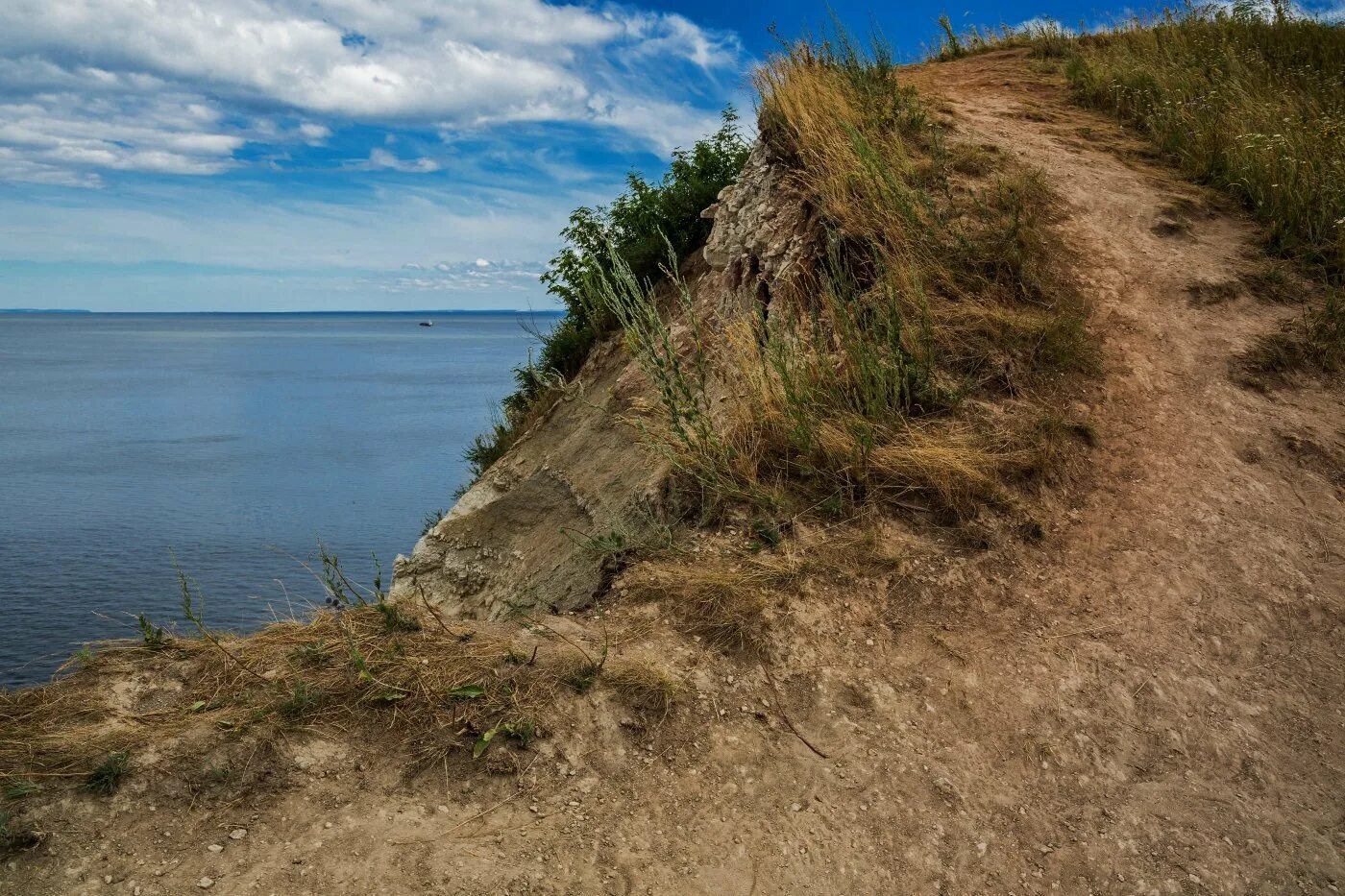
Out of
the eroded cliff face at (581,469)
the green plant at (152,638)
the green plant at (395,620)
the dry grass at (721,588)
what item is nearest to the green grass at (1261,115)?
the eroded cliff face at (581,469)

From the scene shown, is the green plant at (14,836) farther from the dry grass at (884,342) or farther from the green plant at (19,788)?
the dry grass at (884,342)

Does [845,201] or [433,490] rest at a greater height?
[845,201]

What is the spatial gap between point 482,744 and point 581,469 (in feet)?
14.8

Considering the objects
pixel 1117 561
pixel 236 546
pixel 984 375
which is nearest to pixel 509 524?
pixel 984 375

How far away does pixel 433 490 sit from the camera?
19.9m

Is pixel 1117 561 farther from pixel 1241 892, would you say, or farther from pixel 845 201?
pixel 845 201

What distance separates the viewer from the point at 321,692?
438 cm

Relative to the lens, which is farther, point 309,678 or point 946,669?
point 946,669

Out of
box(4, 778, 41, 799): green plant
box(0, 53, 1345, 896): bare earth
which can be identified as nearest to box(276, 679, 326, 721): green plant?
box(0, 53, 1345, 896): bare earth

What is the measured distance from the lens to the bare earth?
371 centimetres

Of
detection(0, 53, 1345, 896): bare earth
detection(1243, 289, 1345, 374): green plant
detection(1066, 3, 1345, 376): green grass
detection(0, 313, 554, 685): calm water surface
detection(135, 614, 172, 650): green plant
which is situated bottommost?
detection(0, 313, 554, 685): calm water surface

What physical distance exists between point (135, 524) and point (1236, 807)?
17.5m

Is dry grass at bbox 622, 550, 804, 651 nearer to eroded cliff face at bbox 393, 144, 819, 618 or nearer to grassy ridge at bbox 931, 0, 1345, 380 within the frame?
eroded cliff face at bbox 393, 144, 819, 618

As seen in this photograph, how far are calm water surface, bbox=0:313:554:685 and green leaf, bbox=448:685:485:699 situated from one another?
1.33 metres
